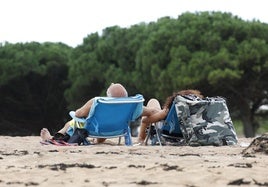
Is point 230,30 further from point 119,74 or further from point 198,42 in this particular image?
point 119,74

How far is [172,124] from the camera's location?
7.86 metres

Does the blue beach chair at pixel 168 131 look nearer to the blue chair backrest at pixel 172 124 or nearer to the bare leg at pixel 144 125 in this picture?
the blue chair backrest at pixel 172 124

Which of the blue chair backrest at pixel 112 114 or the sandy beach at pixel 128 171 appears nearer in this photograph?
the sandy beach at pixel 128 171

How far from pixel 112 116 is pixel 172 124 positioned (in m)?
0.79

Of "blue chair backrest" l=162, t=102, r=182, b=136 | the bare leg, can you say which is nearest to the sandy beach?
"blue chair backrest" l=162, t=102, r=182, b=136

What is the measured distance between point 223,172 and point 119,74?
20563 millimetres

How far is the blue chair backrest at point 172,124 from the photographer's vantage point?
25.3ft

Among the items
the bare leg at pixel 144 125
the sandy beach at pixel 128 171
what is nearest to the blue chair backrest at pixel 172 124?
the bare leg at pixel 144 125

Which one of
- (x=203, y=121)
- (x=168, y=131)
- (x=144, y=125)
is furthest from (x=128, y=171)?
(x=144, y=125)

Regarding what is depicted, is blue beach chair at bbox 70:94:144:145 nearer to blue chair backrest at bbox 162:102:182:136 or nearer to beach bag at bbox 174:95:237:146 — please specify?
blue chair backrest at bbox 162:102:182:136

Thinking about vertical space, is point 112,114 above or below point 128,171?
above

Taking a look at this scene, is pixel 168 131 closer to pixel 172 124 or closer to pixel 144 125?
pixel 172 124

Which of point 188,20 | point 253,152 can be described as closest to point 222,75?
point 188,20

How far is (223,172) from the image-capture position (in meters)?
4.17
